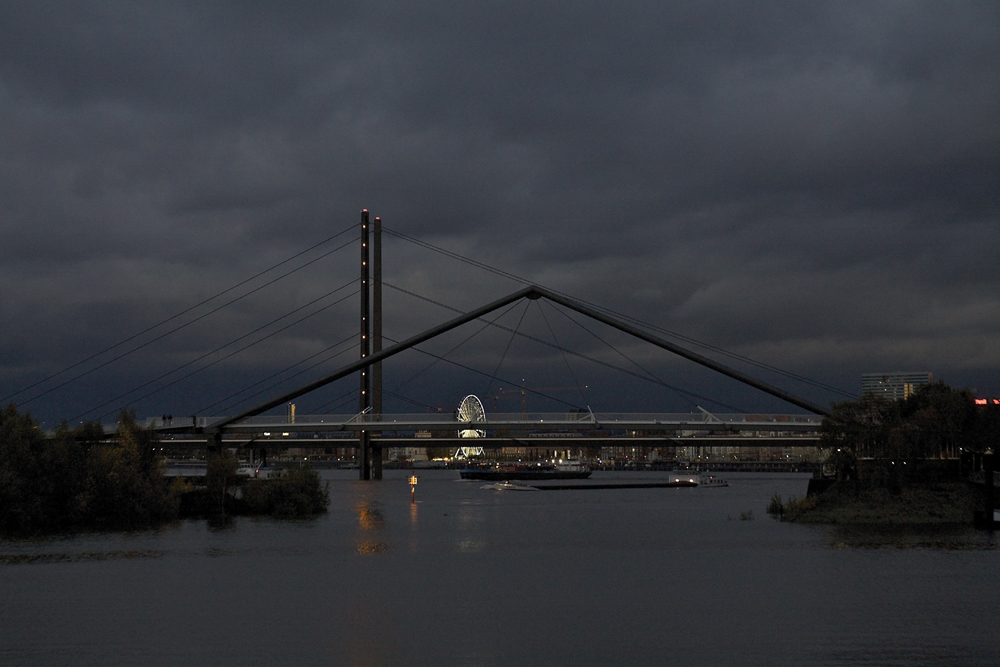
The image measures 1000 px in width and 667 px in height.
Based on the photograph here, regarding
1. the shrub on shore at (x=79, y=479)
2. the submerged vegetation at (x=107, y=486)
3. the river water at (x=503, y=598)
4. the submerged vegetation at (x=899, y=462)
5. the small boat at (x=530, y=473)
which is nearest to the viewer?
the river water at (x=503, y=598)

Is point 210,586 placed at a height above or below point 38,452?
below

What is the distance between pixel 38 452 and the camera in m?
59.2

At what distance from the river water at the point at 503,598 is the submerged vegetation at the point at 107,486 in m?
5.24

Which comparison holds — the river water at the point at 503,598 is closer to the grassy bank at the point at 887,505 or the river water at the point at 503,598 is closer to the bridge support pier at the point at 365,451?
the grassy bank at the point at 887,505

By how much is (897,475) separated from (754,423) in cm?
3763

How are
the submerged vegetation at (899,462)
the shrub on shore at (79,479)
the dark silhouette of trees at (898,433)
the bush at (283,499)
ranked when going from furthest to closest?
the bush at (283,499), the dark silhouette of trees at (898,433), the submerged vegetation at (899,462), the shrub on shore at (79,479)

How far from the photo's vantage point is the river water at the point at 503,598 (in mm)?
24562

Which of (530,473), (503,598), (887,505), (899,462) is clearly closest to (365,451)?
(530,473)

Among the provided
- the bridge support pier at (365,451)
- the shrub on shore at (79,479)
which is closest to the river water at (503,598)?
the shrub on shore at (79,479)

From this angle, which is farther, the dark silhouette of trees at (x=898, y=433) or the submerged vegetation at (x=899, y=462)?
the dark silhouette of trees at (x=898, y=433)

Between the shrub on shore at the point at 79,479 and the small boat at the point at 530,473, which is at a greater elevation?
the shrub on shore at the point at 79,479

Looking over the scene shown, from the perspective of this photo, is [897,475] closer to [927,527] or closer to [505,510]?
[927,527]

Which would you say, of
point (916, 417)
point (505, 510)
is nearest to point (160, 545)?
point (505, 510)

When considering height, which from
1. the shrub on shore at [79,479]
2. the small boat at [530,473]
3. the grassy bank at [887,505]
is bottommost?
the small boat at [530,473]
